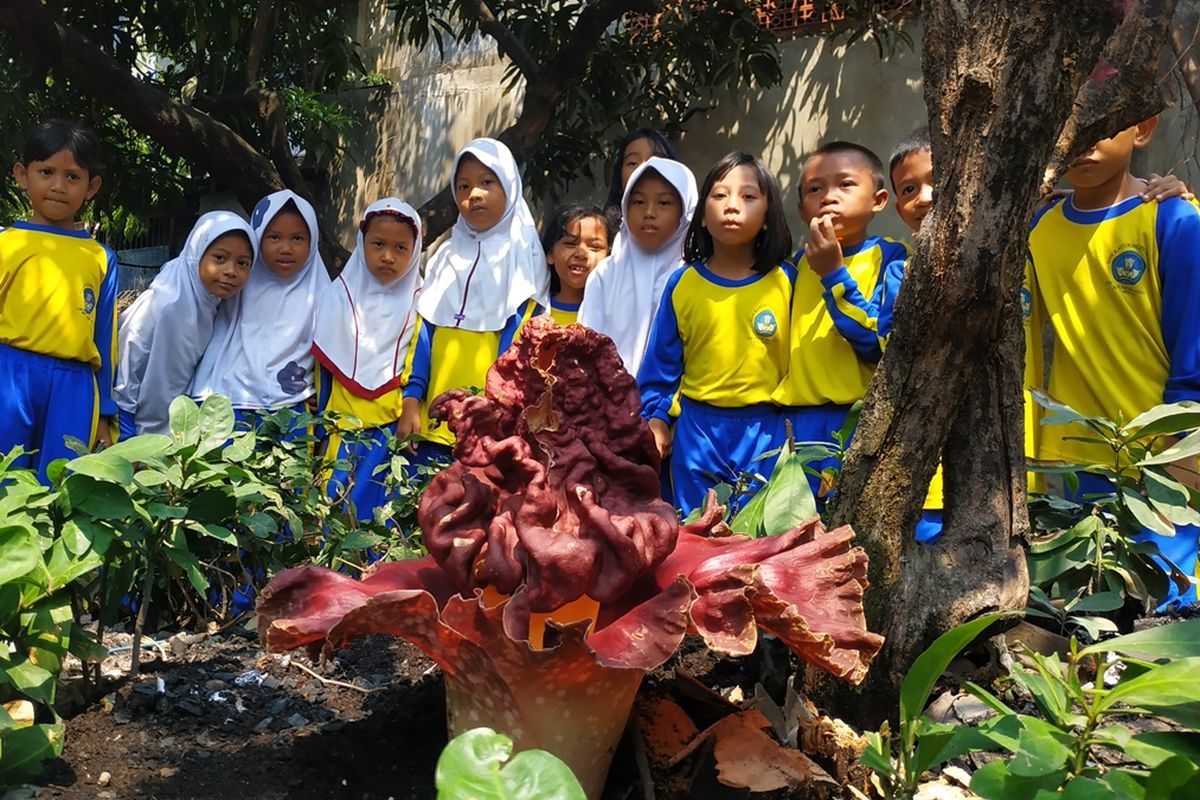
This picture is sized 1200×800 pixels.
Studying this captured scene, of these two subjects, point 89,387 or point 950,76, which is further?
point 89,387

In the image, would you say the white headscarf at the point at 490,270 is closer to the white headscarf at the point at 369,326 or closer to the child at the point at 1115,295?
the white headscarf at the point at 369,326

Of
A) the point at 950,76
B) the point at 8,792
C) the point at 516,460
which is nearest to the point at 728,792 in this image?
the point at 516,460

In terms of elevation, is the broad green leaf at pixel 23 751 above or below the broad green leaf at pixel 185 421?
below

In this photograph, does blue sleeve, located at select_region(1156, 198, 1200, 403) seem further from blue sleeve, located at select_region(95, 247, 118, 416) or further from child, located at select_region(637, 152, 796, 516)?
blue sleeve, located at select_region(95, 247, 118, 416)

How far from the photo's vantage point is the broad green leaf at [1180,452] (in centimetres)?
199

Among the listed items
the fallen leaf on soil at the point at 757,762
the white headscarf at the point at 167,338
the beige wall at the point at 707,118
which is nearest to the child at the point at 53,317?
the white headscarf at the point at 167,338

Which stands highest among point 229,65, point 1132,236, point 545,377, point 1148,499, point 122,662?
point 229,65

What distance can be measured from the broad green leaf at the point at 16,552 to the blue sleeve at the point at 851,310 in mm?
2171

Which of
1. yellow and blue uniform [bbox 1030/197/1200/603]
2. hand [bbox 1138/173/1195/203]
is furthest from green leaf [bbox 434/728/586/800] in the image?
hand [bbox 1138/173/1195/203]

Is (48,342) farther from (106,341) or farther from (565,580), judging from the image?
(565,580)

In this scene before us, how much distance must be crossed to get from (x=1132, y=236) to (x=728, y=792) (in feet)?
6.94

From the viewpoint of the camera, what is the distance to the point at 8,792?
161 centimetres

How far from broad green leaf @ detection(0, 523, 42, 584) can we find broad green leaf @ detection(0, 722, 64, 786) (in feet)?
0.74

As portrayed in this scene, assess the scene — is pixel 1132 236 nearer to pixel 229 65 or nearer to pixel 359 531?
pixel 359 531
